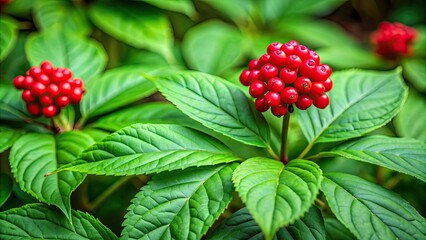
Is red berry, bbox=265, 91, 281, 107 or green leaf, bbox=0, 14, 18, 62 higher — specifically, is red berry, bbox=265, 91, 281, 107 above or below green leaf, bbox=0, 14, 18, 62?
above

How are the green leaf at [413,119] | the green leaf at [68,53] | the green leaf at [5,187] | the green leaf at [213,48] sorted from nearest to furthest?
1. the green leaf at [5,187]
2. the green leaf at [68,53]
3. the green leaf at [413,119]
4. the green leaf at [213,48]

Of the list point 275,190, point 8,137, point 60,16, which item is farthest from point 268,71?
point 60,16

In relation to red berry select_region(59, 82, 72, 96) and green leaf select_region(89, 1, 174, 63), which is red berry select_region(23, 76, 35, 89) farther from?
green leaf select_region(89, 1, 174, 63)

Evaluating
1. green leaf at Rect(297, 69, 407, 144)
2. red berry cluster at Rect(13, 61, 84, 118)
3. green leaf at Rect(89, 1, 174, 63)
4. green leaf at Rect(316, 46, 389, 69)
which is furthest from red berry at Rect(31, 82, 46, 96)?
green leaf at Rect(316, 46, 389, 69)

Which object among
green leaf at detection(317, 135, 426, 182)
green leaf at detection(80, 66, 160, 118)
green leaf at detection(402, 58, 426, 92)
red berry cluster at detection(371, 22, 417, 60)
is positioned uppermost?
green leaf at detection(317, 135, 426, 182)

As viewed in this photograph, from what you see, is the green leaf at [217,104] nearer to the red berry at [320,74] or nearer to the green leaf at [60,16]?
the red berry at [320,74]

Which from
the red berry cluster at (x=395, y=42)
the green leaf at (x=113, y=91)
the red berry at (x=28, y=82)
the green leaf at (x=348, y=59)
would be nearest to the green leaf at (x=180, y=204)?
the green leaf at (x=113, y=91)
